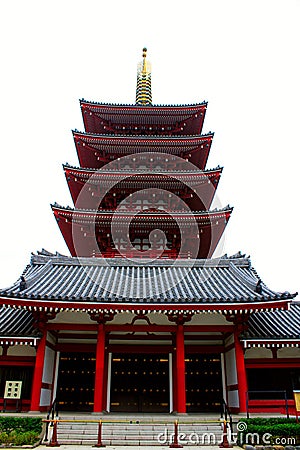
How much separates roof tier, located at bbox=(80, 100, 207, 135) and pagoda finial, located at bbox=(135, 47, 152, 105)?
3.50 meters

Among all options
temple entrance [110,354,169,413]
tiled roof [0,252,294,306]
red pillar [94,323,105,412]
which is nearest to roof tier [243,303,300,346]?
tiled roof [0,252,294,306]

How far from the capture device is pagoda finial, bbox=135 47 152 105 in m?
27.8

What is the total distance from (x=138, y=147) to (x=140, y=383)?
13588mm

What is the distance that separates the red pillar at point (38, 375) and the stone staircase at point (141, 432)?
4.86 feet

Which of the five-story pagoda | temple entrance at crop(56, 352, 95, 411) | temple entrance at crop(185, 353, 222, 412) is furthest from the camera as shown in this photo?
the five-story pagoda

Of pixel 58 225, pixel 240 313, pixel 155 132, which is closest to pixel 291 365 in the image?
pixel 240 313

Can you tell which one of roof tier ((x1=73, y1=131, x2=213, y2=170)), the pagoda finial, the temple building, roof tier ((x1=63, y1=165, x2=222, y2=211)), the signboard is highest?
the pagoda finial

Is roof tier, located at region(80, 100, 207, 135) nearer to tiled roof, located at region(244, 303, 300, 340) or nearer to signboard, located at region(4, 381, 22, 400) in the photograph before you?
tiled roof, located at region(244, 303, 300, 340)

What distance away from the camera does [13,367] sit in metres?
14.6

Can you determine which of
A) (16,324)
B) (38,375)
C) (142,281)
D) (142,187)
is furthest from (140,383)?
(142,187)

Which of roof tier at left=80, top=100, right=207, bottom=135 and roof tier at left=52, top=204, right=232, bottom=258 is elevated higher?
roof tier at left=80, top=100, right=207, bottom=135

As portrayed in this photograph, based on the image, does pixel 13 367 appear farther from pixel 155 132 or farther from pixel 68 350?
pixel 155 132

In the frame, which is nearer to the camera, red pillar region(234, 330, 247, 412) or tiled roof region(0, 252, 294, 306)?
tiled roof region(0, 252, 294, 306)

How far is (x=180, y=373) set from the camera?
1354cm
